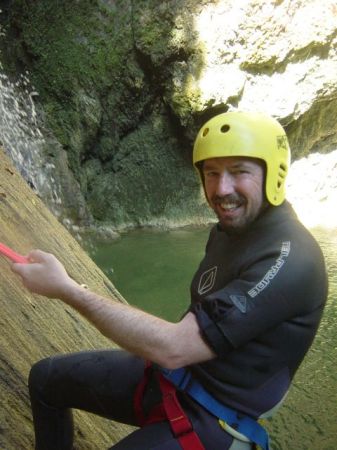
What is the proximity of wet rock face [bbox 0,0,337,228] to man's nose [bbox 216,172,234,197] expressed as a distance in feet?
28.5

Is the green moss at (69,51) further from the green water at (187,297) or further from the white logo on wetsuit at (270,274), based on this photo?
the white logo on wetsuit at (270,274)

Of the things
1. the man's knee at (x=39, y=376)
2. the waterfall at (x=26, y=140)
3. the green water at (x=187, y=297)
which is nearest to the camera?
the man's knee at (x=39, y=376)

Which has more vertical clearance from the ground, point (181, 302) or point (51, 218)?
point (51, 218)

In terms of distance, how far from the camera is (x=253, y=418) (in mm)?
1378

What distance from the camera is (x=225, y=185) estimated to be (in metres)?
1.47

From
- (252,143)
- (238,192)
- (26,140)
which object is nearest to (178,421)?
(238,192)

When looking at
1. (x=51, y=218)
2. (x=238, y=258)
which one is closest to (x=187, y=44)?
(x=51, y=218)

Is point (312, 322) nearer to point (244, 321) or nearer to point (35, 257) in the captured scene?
point (244, 321)

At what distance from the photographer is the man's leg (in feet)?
5.04

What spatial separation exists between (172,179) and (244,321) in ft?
33.0

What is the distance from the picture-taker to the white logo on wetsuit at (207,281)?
150 centimetres

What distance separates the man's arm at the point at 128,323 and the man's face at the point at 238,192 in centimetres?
36

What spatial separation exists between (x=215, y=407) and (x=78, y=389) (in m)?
0.48

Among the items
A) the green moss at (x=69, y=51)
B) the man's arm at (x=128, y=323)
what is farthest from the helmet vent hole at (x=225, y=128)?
the green moss at (x=69, y=51)
